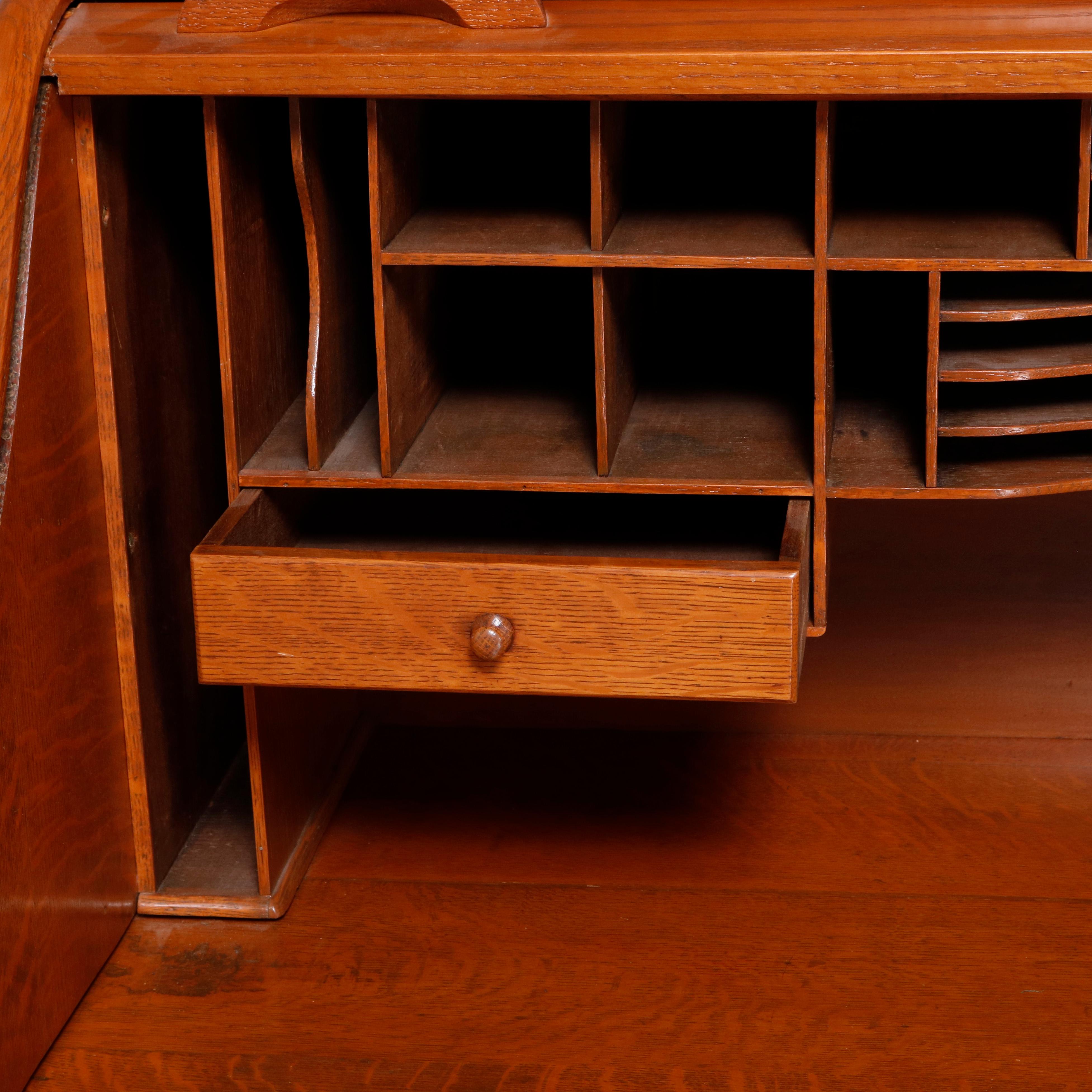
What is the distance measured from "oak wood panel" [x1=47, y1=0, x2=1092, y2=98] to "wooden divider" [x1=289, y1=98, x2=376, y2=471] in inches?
2.5

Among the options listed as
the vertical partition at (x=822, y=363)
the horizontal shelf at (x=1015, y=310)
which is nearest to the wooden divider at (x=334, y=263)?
the vertical partition at (x=822, y=363)

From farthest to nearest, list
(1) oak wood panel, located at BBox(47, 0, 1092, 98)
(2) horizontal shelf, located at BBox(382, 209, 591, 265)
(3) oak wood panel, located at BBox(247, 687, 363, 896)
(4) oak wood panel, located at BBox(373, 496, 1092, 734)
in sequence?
(4) oak wood panel, located at BBox(373, 496, 1092, 734), (3) oak wood panel, located at BBox(247, 687, 363, 896), (2) horizontal shelf, located at BBox(382, 209, 591, 265), (1) oak wood panel, located at BBox(47, 0, 1092, 98)

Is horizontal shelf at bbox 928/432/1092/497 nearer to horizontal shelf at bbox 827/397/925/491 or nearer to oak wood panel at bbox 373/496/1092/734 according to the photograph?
horizontal shelf at bbox 827/397/925/491

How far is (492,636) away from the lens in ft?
3.81

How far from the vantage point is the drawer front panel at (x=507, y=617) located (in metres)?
1.15

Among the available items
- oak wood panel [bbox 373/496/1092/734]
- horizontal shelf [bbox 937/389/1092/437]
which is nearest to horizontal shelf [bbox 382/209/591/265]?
horizontal shelf [bbox 937/389/1092/437]

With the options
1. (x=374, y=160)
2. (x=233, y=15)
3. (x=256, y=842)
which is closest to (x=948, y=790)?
(x=256, y=842)

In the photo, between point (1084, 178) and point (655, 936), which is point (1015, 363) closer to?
point (1084, 178)

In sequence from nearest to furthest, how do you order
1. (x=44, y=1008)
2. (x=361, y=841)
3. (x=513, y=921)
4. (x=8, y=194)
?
1. (x=8, y=194)
2. (x=44, y=1008)
3. (x=513, y=921)
4. (x=361, y=841)

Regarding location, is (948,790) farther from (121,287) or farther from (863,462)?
(121,287)

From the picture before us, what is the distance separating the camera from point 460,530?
1.45m

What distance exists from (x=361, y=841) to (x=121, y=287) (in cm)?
61

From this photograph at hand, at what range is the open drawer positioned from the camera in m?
1.15

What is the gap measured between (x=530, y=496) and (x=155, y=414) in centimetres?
37
